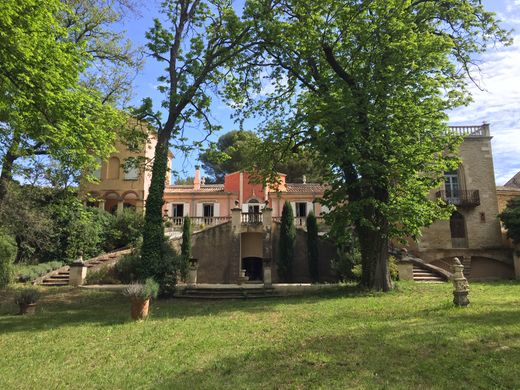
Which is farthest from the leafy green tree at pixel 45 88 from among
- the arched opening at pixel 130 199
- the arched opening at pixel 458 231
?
the arched opening at pixel 458 231

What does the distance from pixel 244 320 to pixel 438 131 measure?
9314mm

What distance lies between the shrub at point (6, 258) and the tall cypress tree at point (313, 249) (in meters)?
14.5

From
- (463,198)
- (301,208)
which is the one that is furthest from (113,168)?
(463,198)

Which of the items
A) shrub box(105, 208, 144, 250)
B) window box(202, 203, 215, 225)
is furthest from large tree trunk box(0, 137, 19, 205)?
window box(202, 203, 215, 225)

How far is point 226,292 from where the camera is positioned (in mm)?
14875

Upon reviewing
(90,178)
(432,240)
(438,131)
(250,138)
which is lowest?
(432,240)

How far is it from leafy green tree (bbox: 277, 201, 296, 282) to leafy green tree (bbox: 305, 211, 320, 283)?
40.0 inches

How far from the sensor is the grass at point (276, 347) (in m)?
4.99

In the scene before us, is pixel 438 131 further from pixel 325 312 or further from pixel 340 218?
pixel 325 312

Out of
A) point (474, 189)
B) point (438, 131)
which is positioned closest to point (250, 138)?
point (438, 131)

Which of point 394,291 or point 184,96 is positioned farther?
point 184,96

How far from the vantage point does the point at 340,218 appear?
43.0 ft

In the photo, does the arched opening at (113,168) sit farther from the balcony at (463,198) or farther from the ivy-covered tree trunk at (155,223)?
the balcony at (463,198)

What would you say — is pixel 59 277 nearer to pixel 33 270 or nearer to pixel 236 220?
pixel 33 270
